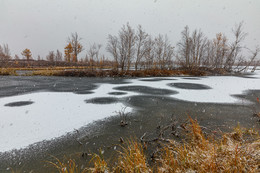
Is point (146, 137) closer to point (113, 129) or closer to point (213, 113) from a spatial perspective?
point (113, 129)

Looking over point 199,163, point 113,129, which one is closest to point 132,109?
point 113,129

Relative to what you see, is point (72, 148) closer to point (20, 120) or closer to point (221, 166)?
point (20, 120)

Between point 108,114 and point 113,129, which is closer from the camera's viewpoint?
point 113,129

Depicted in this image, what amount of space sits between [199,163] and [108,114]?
308 cm

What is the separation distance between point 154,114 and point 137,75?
12239 mm

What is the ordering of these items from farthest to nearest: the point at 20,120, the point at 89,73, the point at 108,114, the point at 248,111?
1. the point at 89,73
2. the point at 248,111
3. the point at 108,114
4. the point at 20,120

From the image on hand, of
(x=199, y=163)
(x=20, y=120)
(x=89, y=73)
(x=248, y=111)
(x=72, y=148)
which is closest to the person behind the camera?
(x=199, y=163)

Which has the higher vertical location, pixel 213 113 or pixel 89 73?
pixel 89 73

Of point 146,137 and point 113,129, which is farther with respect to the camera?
point 113,129

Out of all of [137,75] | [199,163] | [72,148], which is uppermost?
[137,75]

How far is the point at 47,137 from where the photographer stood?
2871 mm

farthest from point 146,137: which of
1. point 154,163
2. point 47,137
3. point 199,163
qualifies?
point 47,137

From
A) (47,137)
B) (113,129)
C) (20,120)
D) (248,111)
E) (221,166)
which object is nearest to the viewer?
(221,166)

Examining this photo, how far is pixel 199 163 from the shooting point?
5.34ft
